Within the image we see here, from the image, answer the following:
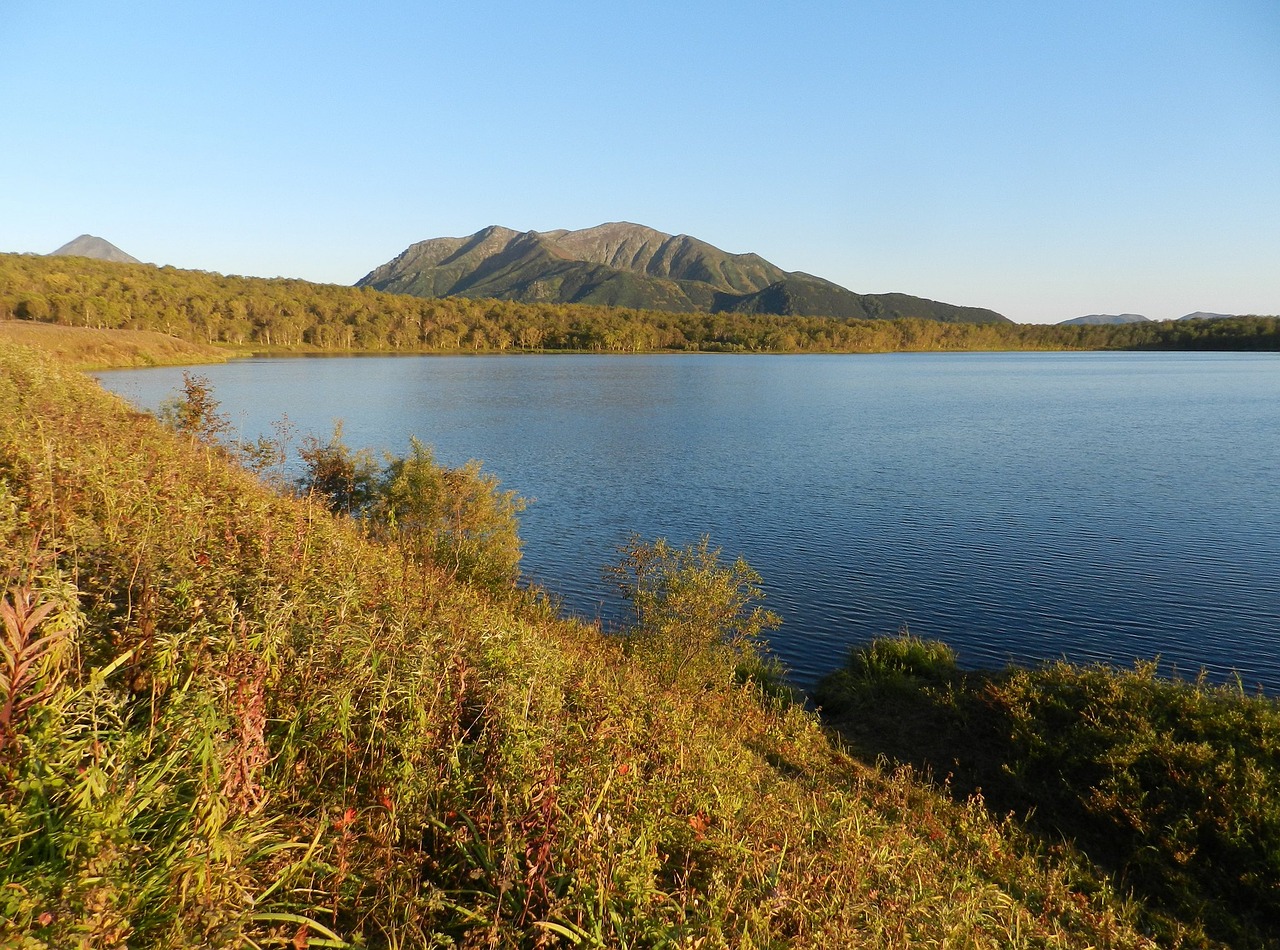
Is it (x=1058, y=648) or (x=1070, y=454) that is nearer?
(x=1058, y=648)

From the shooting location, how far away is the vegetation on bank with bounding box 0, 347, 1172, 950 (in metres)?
3.60

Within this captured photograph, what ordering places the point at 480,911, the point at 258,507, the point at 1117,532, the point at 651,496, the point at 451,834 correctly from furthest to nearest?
the point at 651,496, the point at 1117,532, the point at 258,507, the point at 451,834, the point at 480,911

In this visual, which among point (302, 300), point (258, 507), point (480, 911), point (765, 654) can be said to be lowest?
point (765, 654)

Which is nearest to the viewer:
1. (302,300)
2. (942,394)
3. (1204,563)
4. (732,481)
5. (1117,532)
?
(1204,563)

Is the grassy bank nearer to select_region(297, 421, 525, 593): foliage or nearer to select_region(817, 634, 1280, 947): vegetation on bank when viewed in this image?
select_region(297, 421, 525, 593): foliage

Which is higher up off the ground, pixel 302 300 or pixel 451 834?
pixel 302 300

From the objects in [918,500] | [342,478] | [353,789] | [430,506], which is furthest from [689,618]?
[918,500]

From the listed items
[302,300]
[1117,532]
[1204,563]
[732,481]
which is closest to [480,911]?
[1204,563]

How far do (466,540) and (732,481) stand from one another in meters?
23.1

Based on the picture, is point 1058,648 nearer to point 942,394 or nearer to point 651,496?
point 651,496

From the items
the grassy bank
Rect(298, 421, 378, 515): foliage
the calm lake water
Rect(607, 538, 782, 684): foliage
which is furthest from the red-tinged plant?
the grassy bank

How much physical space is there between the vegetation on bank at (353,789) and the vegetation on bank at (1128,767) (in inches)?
66.2

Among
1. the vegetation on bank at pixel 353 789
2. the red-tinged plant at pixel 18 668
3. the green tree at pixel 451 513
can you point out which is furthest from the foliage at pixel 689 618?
the red-tinged plant at pixel 18 668

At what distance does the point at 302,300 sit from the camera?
183m
